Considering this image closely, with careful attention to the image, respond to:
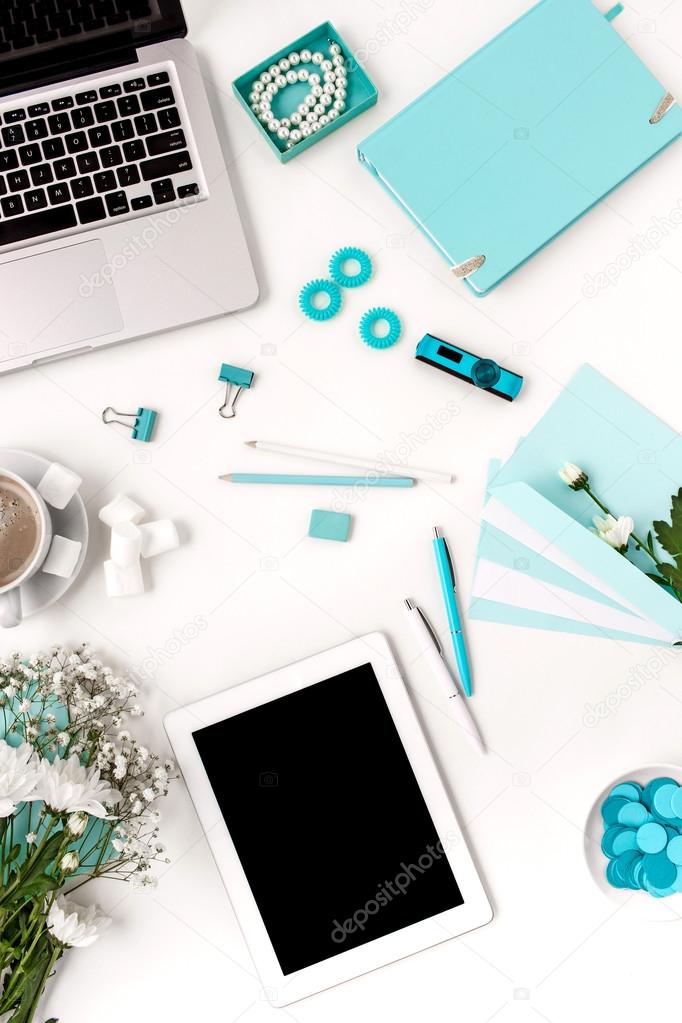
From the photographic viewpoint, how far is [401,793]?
3.02ft

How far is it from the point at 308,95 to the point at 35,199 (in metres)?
0.34

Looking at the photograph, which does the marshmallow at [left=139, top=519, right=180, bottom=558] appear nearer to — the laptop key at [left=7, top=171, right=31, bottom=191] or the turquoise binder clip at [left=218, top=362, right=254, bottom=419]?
the turquoise binder clip at [left=218, top=362, right=254, bottom=419]

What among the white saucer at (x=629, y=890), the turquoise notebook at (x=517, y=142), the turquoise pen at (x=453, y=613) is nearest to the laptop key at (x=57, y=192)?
the turquoise notebook at (x=517, y=142)

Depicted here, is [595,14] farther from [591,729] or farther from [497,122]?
[591,729]

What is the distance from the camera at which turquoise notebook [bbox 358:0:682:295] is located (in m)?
0.93

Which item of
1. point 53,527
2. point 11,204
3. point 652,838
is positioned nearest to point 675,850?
point 652,838

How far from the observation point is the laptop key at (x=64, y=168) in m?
0.91

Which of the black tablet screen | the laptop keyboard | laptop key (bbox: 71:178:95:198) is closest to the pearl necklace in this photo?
the laptop keyboard

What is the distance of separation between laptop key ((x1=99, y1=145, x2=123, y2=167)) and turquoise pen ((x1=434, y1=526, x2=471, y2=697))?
0.57m

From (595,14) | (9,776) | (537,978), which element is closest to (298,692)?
(9,776)

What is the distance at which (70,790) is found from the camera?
0.76m

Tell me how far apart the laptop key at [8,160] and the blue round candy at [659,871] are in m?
1.05

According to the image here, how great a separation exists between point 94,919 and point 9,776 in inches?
9.8

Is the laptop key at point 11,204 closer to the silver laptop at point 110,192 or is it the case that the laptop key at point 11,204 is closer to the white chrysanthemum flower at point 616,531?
the silver laptop at point 110,192
